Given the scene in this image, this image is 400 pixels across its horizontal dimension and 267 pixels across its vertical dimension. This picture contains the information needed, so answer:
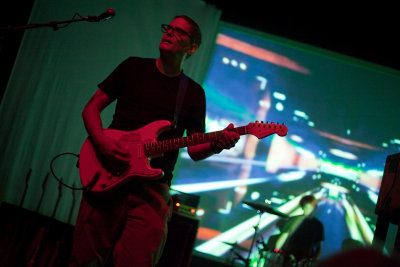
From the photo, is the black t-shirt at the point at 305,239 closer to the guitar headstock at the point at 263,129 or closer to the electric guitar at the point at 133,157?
the guitar headstock at the point at 263,129

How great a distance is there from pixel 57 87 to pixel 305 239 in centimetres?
427

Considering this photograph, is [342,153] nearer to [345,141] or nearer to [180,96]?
[345,141]

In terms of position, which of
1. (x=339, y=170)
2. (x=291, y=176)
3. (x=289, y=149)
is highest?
(x=289, y=149)

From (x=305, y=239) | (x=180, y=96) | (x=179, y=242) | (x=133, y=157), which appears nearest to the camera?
(x=133, y=157)

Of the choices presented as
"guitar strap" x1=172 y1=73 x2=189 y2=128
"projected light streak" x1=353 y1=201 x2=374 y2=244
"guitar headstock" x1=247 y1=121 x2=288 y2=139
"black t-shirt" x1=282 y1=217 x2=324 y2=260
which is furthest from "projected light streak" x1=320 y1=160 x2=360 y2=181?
"guitar strap" x1=172 y1=73 x2=189 y2=128

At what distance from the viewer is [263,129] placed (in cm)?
273

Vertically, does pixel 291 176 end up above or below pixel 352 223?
above

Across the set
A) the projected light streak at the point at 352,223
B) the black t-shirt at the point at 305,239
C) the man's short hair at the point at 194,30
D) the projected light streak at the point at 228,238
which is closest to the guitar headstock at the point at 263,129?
the man's short hair at the point at 194,30

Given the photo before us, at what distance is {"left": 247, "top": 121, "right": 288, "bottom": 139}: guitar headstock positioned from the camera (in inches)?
106

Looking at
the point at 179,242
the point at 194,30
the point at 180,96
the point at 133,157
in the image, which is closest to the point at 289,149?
the point at 179,242

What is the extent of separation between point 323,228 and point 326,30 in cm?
301

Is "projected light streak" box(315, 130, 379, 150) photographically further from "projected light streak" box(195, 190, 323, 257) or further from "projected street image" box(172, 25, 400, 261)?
"projected light streak" box(195, 190, 323, 257)

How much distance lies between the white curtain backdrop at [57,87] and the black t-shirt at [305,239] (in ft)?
10.7

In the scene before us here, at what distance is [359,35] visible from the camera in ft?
19.3
